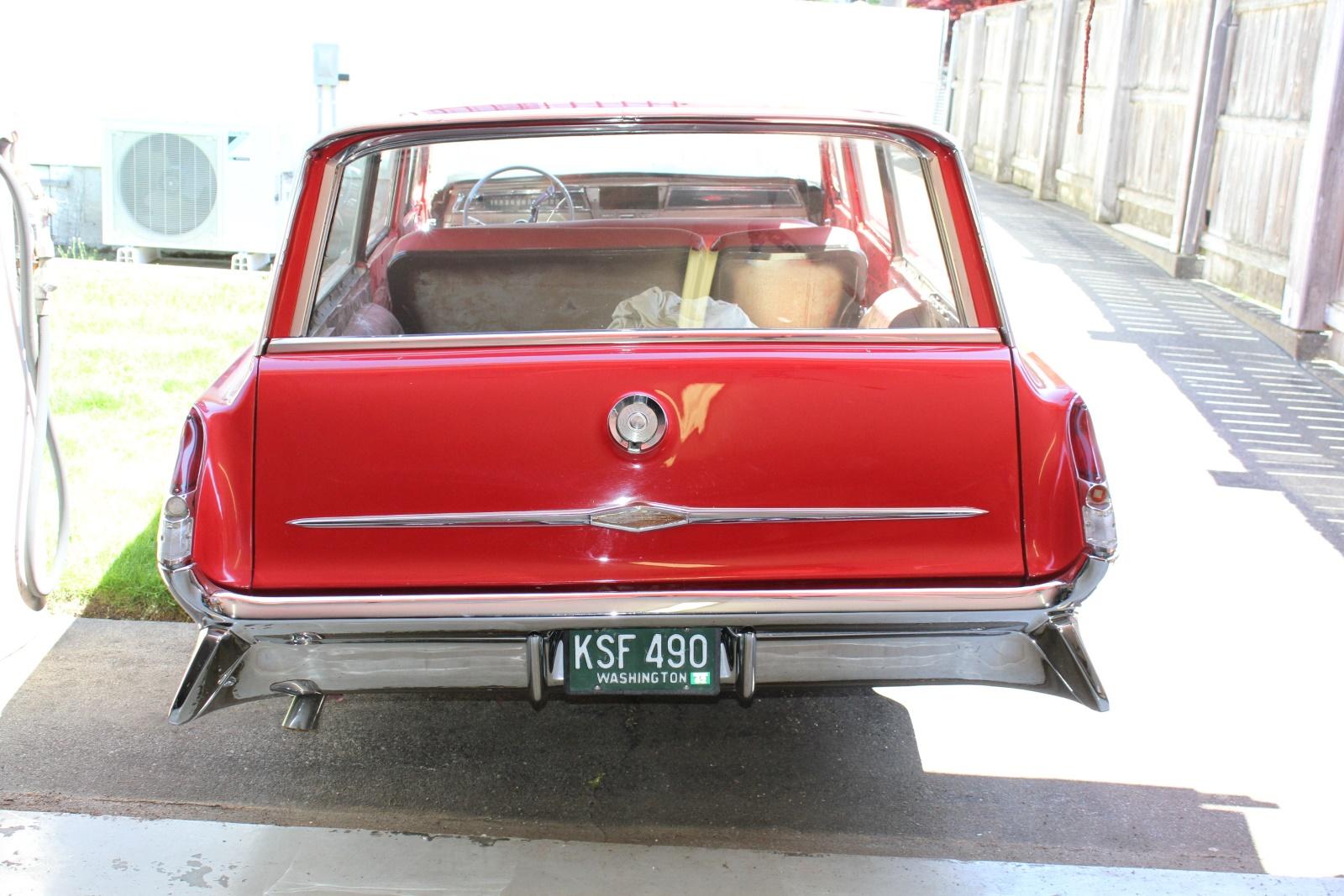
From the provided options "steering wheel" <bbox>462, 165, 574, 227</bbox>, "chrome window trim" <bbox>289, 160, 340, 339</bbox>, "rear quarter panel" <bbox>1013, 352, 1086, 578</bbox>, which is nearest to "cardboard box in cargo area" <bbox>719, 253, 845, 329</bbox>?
"rear quarter panel" <bbox>1013, 352, 1086, 578</bbox>

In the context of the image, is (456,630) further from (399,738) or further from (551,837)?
(399,738)

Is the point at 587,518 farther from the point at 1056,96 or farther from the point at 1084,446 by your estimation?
the point at 1056,96

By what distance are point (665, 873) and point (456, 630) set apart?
74 centimetres

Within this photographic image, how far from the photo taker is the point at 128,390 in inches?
258

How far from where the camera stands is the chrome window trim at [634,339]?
9.84 ft

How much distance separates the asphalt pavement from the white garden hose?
0.25m

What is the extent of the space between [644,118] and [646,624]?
45.6 inches

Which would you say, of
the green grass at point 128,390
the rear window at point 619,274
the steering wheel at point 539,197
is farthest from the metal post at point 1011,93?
the rear window at point 619,274

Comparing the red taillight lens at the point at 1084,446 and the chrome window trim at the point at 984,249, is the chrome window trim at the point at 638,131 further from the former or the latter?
the red taillight lens at the point at 1084,446

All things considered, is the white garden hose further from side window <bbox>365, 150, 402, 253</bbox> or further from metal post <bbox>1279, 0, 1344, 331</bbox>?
metal post <bbox>1279, 0, 1344, 331</bbox>

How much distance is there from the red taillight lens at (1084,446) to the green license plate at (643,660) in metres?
0.87

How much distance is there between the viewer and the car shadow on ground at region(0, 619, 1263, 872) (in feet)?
10.6

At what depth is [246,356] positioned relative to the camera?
3.52 m

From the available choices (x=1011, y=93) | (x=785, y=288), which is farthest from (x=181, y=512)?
Answer: (x=1011, y=93)
